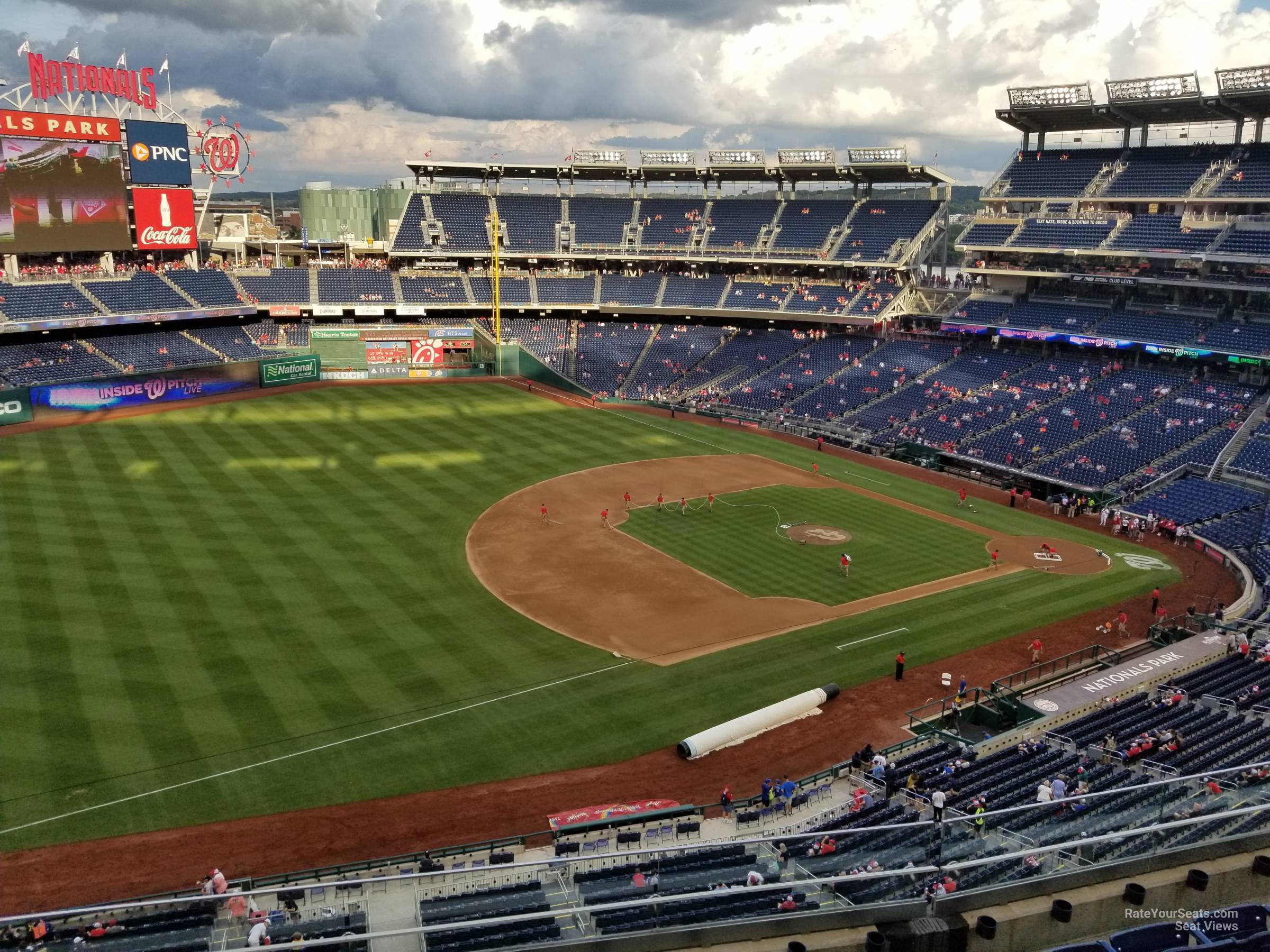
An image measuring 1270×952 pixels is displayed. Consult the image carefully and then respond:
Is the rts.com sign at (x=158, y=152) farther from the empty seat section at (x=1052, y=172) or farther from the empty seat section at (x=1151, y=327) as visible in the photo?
the empty seat section at (x=1151, y=327)

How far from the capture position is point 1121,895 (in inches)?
486

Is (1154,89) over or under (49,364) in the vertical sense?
over

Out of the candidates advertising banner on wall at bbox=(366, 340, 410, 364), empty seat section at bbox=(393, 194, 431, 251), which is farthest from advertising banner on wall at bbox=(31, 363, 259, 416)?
empty seat section at bbox=(393, 194, 431, 251)

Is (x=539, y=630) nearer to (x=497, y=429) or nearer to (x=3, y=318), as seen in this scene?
(x=497, y=429)

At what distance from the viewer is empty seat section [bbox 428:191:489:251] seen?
89.2 meters

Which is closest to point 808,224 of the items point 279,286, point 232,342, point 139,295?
point 279,286

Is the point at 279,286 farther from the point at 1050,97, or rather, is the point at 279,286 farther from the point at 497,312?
the point at 1050,97

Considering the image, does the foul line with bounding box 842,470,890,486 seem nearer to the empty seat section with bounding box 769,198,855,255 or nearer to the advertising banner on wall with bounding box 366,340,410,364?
the empty seat section with bounding box 769,198,855,255

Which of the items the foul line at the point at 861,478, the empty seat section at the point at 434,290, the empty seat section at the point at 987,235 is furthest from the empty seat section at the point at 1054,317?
the empty seat section at the point at 434,290

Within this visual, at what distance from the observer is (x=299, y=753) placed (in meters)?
24.2

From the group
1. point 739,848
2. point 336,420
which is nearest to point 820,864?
point 739,848

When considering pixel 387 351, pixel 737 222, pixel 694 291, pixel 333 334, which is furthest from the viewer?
pixel 737 222

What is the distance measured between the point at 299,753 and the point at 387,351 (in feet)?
188

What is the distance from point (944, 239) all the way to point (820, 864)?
74.5 m
